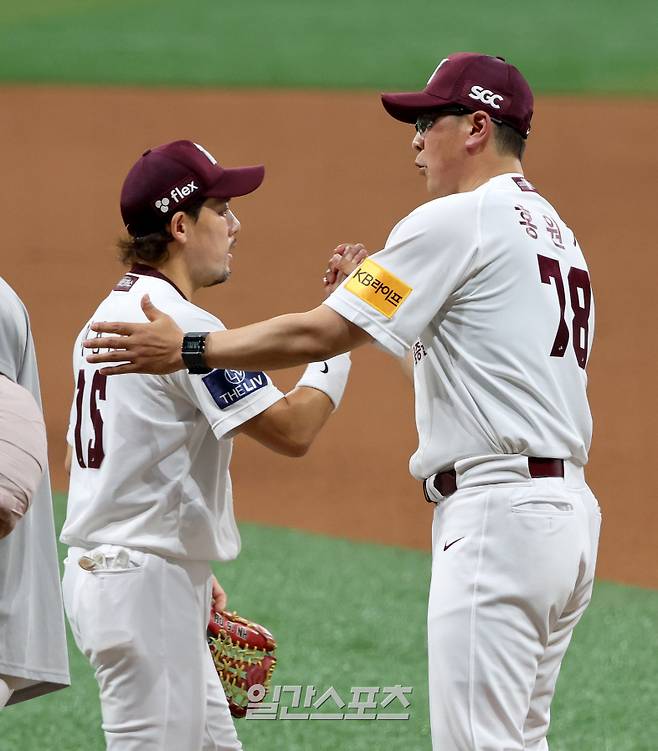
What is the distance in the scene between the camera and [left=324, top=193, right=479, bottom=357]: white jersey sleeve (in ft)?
8.93

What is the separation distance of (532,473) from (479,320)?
36 centimetres

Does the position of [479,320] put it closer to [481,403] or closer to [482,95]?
[481,403]

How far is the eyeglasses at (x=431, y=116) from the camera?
298 cm

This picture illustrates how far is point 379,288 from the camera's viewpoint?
8.97 feet

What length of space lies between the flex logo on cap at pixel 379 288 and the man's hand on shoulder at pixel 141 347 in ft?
1.34

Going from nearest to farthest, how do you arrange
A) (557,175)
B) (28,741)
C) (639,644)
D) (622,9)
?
(28,741) → (639,644) → (557,175) → (622,9)

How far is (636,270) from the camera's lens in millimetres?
10180

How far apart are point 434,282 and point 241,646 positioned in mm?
1274

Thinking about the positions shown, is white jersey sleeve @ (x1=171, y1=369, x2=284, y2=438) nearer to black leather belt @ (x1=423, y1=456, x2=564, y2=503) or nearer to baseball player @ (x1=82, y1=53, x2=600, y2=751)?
baseball player @ (x1=82, y1=53, x2=600, y2=751)

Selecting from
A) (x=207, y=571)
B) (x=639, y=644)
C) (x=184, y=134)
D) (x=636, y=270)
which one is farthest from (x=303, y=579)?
(x=184, y=134)

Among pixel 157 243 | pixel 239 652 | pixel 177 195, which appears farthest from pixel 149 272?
pixel 239 652

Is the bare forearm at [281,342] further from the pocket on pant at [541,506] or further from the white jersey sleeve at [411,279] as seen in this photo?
the pocket on pant at [541,506]

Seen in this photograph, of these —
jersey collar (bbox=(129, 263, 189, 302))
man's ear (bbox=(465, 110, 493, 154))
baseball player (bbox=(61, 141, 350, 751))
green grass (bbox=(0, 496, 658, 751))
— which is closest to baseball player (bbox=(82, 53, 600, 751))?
man's ear (bbox=(465, 110, 493, 154))

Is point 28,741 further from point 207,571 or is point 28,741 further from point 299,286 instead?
point 299,286
